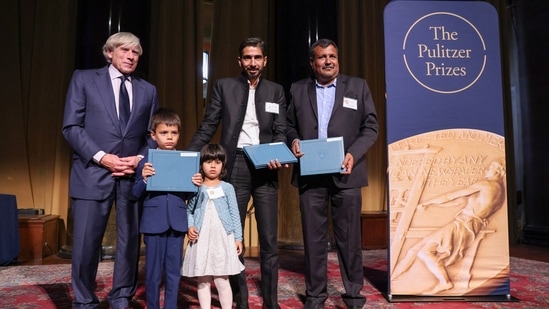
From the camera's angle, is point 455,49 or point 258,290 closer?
Result: point 455,49

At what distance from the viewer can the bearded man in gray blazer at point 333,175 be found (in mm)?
2314

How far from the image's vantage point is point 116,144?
2.11m

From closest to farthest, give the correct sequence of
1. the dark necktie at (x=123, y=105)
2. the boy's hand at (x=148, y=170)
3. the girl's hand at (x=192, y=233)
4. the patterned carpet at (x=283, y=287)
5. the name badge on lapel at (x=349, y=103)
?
the boy's hand at (x=148, y=170) → the girl's hand at (x=192, y=233) → the dark necktie at (x=123, y=105) → the name badge on lapel at (x=349, y=103) → the patterned carpet at (x=283, y=287)

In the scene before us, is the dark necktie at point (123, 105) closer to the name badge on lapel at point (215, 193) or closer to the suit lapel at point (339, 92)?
the name badge on lapel at point (215, 193)

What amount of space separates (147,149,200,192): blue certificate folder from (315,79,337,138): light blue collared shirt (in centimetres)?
77

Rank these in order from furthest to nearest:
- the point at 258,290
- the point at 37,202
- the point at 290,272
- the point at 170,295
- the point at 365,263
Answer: the point at 37,202
the point at 365,263
the point at 290,272
the point at 258,290
the point at 170,295

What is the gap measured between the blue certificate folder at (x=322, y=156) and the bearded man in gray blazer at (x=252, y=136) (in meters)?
0.16

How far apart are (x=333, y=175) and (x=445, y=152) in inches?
Answer: 30.9

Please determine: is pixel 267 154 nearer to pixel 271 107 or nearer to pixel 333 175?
pixel 271 107

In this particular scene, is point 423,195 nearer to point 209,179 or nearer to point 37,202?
point 209,179

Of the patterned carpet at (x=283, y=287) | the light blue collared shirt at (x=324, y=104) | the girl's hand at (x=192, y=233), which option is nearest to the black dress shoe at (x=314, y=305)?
the patterned carpet at (x=283, y=287)

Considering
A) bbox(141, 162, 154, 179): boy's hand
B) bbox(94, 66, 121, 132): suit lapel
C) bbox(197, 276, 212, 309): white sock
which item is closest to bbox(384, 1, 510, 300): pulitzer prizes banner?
bbox(197, 276, 212, 309): white sock

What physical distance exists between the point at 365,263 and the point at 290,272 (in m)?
0.83

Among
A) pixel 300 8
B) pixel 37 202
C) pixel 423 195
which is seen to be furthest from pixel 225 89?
pixel 37 202
